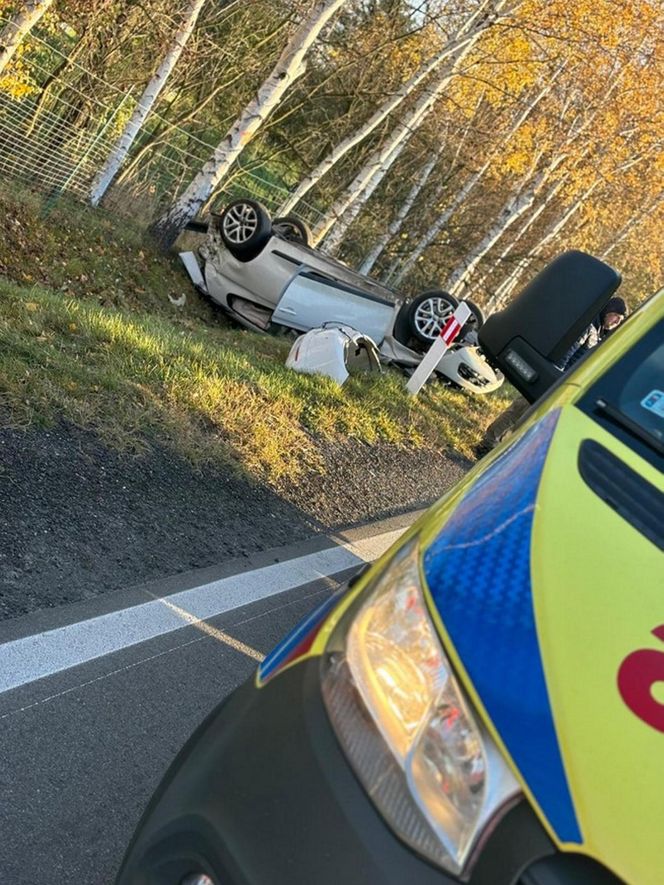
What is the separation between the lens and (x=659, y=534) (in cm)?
169

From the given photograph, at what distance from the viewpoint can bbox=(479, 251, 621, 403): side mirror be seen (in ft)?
Answer: 8.18

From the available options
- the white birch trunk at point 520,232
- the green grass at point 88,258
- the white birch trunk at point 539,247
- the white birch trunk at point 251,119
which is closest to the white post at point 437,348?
the green grass at point 88,258

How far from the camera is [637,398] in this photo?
84.0 inches

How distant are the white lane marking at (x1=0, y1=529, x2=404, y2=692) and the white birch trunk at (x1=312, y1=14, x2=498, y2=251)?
10272 millimetres

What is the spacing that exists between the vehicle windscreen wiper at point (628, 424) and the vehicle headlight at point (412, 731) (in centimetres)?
79

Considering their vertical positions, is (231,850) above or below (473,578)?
below

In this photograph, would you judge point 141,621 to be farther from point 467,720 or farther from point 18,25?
point 18,25

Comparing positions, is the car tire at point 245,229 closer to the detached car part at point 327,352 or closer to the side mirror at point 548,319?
the detached car part at point 327,352

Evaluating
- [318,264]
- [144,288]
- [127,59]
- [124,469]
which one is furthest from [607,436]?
[127,59]

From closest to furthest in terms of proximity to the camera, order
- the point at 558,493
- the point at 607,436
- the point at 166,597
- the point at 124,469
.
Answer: the point at 558,493 < the point at 607,436 < the point at 166,597 < the point at 124,469

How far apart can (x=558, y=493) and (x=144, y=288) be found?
9.24 m

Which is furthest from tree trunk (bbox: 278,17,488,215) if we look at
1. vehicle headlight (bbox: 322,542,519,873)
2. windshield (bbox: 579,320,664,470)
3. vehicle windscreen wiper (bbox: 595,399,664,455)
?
vehicle headlight (bbox: 322,542,519,873)

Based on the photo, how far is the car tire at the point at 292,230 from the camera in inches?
404

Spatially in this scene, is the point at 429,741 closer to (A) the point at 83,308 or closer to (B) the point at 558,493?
(B) the point at 558,493
